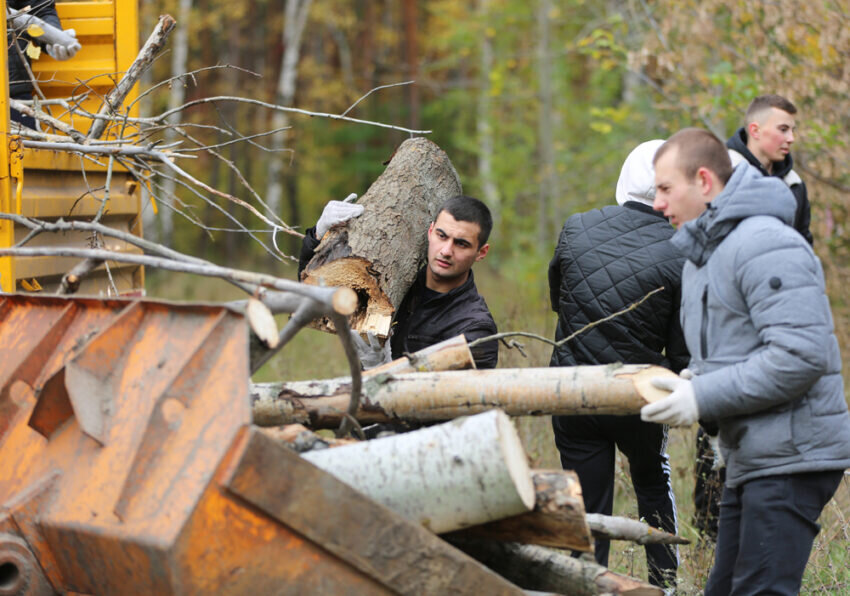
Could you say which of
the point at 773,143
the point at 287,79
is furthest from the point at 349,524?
the point at 287,79

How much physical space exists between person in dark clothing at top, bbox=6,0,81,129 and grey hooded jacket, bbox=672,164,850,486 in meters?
3.56

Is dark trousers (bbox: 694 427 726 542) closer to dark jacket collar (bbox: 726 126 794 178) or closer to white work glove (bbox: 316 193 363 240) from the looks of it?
dark jacket collar (bbox: 726 126 794 178)

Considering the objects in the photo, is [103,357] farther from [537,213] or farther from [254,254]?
[254,254]

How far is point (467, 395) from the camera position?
3.09 m

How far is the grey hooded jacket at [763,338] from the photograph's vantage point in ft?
8.73

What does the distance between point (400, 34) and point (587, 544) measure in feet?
92.6

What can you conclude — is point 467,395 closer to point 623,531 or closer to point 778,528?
point 623,531

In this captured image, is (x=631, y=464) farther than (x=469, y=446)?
Yes

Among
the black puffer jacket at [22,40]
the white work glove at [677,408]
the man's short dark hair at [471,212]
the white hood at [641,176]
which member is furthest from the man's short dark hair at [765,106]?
the black puffer jacket at [22,40]

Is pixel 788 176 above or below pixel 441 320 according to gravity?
above

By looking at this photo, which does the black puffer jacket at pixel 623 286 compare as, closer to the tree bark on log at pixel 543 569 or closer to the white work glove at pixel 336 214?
the white work glove at pixel 336 214

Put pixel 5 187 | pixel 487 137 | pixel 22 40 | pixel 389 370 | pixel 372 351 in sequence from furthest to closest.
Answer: pixel 487 137 → pixel 22 40 → pixel 372 351 → pixel 5 187 → pixel 389 370

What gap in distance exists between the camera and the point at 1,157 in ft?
12.7

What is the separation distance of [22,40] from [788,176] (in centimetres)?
424
